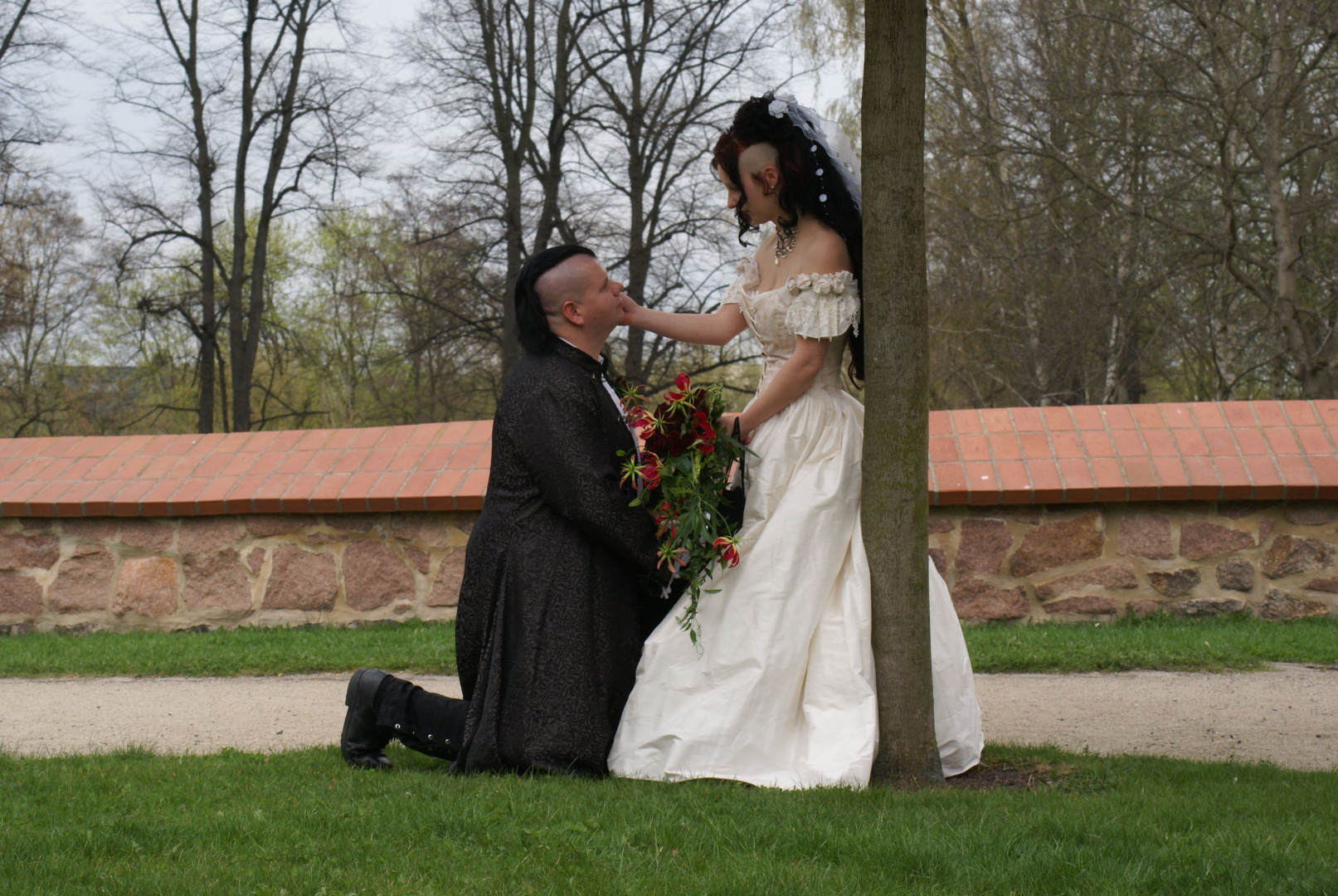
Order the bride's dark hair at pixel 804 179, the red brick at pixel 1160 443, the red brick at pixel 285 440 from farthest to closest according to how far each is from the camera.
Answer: the red brick at pixel 285 440, the red brick at pixel 1160 443, the bride's dark hair at pixel 804 179

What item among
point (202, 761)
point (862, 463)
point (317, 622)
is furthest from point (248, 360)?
point (862, 463)

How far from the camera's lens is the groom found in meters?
3.44

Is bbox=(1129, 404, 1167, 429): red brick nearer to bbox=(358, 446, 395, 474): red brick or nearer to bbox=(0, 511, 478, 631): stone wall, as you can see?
bbox=(0, 511, 478, 631): stone wall

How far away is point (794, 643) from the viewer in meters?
3.32

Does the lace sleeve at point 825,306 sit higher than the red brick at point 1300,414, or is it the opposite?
the lace sleeve at point 825,306

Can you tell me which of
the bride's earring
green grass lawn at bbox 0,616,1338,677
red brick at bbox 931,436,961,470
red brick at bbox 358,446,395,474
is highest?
the bride's earring

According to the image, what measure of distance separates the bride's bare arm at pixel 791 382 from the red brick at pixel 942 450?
2.95 metres

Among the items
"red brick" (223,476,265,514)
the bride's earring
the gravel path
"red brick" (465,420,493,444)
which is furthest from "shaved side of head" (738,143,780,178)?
"red brick" (223,476,265,514)

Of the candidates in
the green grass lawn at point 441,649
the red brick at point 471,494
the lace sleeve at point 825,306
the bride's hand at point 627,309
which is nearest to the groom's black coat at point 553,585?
the bride's hand at point 627,309

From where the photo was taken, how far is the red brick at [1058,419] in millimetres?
6457

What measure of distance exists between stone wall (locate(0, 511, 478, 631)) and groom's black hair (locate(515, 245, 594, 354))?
306cm

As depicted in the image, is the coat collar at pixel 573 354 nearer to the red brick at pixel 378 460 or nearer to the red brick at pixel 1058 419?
the red brick at pixel 378 460

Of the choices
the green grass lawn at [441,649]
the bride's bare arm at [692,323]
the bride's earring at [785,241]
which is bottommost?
the green grass lawn at [441,649]

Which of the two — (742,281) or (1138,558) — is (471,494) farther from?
(1138,558)
